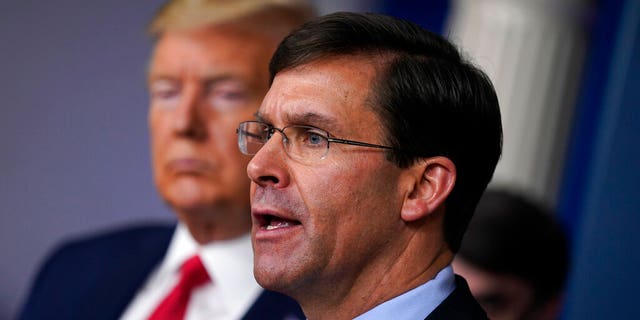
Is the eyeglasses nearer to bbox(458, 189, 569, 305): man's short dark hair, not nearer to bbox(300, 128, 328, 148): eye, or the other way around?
bbox(300, 128, 328, 148): eye

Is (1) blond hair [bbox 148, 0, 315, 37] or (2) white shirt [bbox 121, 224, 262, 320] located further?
(1) blond hair [bbox 148, 0, 315, 37]

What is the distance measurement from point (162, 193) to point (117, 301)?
27 cm

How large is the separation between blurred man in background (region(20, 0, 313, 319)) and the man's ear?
0.77 meters

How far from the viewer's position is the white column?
380 centimetres

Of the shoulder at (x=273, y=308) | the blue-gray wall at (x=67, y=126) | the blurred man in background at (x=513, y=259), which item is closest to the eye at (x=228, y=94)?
the shoulder at (x=273, y=308)

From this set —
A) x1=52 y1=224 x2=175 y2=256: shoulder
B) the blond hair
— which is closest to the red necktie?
x1=52 y1=224 x2=175 y2=256: shoulder

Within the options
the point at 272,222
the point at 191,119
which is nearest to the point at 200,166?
the point at 191,119

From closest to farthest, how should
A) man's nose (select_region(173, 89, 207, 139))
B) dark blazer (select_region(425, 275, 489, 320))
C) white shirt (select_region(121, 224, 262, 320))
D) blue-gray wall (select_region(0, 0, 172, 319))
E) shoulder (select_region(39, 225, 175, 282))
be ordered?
dark blazer (select_region(425, 275, 489, 320))
white shirt (select_region(121, 224, 262, 320))
man's nose (select_region(173, 89, 207, 139))
shoulder (select_region(39, 225, 175, 282))
blue-gray wall (select_region(0, 0, 172, 319))

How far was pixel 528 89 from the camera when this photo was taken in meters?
3.85

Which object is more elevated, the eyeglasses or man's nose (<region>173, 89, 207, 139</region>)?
the eyeglasses

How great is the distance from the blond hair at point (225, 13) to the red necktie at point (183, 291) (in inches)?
22.3

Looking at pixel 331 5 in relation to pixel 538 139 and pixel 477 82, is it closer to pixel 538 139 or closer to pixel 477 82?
Result: pixel 538 139

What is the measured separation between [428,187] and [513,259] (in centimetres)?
118

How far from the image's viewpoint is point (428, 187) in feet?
5.07
